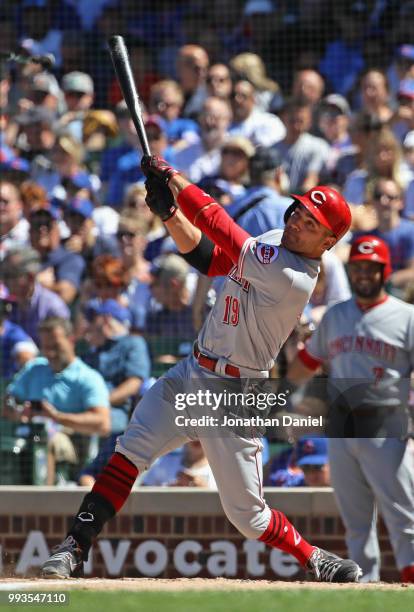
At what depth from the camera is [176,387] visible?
571cm

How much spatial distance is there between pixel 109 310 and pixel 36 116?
3.13m

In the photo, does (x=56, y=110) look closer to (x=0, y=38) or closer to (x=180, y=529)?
(x=0, y=38)

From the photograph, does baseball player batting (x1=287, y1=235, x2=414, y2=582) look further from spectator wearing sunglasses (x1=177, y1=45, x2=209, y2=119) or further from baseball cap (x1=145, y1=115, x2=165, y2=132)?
spectator wearing sunglasses (x1=177, y1=45, x2=209, y2=119)

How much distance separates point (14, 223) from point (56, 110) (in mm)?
1916

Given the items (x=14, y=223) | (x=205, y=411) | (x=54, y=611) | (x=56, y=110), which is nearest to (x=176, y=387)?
(x=205, y=411)

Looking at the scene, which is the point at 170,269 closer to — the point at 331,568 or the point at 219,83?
the point at 219,83

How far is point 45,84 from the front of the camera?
11.5 m

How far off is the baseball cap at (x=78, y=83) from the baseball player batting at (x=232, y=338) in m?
5.90

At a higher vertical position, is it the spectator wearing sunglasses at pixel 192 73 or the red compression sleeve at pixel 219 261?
the spectator wearing sunglasses at pixel 192 73

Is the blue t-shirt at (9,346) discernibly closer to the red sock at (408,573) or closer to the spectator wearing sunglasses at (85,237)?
the spectator wearing sunglasses at (85,237)

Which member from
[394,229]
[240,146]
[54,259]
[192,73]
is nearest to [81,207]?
[54,259]

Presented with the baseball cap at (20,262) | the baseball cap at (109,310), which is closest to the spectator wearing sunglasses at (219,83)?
the baseball cap at (20,262)

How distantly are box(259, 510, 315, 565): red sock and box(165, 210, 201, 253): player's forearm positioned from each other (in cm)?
123

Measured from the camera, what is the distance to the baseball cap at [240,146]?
9.41m
